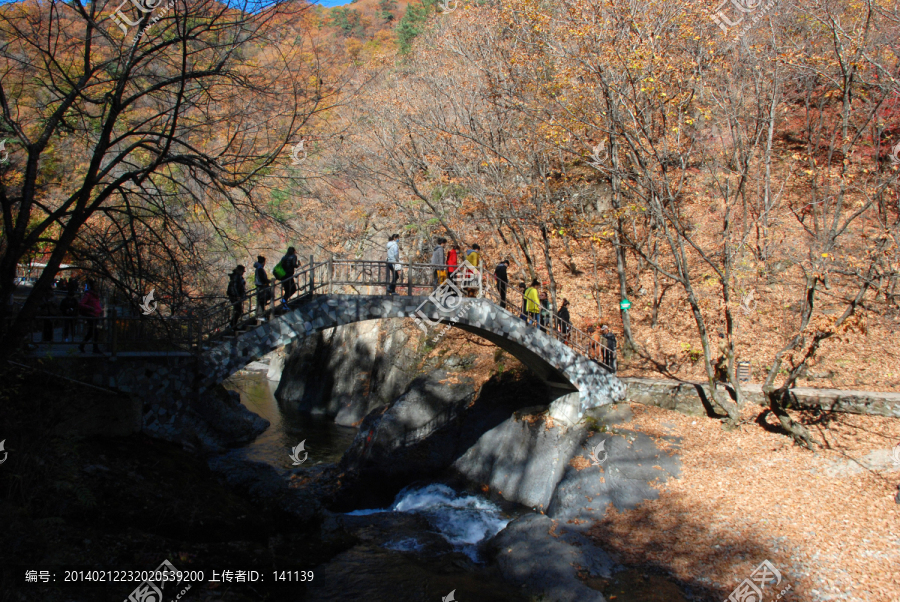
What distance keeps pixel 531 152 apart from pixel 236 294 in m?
10.3

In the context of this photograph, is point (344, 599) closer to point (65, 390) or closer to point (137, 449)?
point (137, 449)

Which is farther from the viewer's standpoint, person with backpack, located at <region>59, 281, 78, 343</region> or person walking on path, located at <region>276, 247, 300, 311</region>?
person walking on path, located at <region>276, 247, 300, 311</region>

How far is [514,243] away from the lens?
80.5 feet

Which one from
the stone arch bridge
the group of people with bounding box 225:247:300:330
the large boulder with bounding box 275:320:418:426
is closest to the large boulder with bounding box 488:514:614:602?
the stone arch bridge

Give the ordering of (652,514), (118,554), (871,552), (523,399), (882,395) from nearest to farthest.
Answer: (118,554)
(871,552)
(652,514)
(882,395)
(523,399)

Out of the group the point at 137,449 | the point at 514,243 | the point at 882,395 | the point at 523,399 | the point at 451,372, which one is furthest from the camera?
the point at 514,243

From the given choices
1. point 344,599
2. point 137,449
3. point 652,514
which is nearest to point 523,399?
point 652,514

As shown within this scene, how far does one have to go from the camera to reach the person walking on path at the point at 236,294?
1202cm

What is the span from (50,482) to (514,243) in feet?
63.2

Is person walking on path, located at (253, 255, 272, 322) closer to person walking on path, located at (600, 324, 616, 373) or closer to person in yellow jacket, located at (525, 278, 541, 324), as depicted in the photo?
person in yellow jacket, located at (525, 278, 541, 324)

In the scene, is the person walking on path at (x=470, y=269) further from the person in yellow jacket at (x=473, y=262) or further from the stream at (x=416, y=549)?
the stream at (x=416, y=549)

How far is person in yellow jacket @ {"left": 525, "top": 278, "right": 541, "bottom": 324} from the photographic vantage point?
1525cm

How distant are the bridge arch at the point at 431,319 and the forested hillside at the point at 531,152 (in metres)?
1.63

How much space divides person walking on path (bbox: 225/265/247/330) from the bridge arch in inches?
23.8
